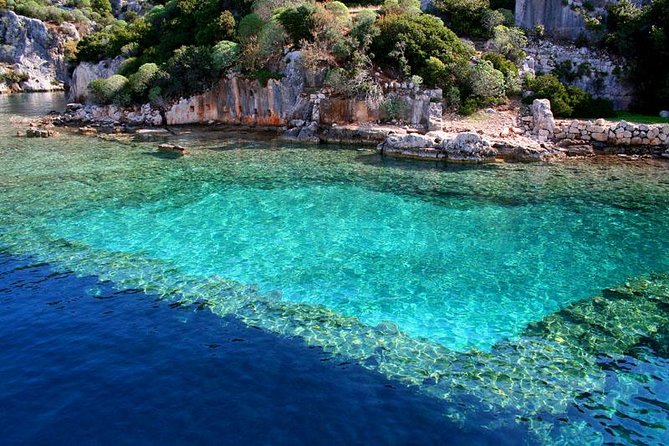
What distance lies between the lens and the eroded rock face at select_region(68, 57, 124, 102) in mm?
44969

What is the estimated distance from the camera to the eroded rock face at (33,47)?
258 ft

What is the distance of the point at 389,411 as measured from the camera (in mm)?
9344

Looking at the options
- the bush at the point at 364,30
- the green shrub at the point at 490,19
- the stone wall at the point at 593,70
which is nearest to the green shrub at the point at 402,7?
the bush at the point at 364,30

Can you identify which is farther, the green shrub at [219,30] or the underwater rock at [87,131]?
the green shrub at [219,30]

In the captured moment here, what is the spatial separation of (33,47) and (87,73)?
44.0 metres

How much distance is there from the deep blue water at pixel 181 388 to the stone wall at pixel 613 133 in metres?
22.7

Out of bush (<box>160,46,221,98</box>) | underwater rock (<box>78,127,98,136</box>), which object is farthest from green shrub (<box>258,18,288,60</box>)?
underwater rock (<box>78,127,98,136</box>)

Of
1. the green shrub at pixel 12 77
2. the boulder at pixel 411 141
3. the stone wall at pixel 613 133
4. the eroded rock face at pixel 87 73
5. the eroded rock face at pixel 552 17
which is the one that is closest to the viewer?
the stone wall at pixel 613 133

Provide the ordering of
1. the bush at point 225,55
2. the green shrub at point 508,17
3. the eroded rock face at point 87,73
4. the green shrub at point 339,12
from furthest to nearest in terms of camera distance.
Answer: the eroded rock face at point 87,73, the green shrub at point 508,17, the bush at point 225,55, the green shrub at point 339,12

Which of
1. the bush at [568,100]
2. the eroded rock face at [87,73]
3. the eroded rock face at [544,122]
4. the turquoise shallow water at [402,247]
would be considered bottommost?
the turquoise shallow water at [402,247]

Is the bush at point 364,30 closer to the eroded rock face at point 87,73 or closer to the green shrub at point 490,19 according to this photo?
the green shrub at point 490,19

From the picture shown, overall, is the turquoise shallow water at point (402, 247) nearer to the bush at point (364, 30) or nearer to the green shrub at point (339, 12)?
the bush at point (364, 30)

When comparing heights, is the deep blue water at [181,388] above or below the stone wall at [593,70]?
below

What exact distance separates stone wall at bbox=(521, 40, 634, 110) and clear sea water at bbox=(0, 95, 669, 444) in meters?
9.72
